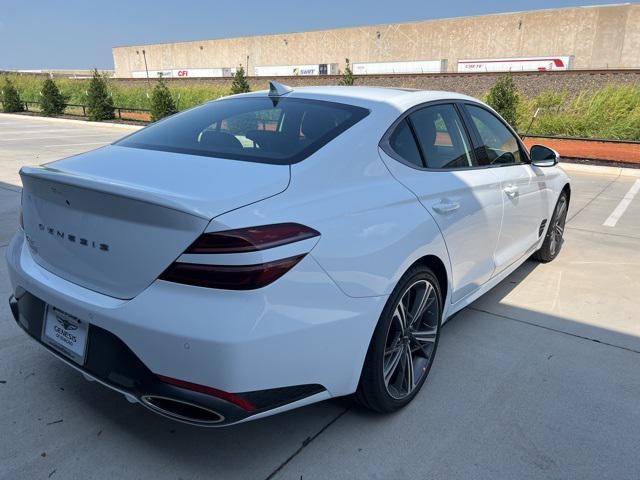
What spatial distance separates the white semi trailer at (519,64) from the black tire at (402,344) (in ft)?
151

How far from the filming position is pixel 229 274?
180 centimetres

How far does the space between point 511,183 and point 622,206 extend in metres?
5.30

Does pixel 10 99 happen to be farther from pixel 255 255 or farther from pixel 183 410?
pixel 255 255

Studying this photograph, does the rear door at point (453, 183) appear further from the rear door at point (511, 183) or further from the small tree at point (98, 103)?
the small tree at point (98, 103)

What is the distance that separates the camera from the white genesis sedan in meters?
1.83

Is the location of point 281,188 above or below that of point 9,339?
above

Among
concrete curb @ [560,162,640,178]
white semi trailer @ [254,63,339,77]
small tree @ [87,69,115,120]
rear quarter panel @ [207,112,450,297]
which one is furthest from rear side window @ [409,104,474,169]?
white semi trailer @ [254,63,339,77]

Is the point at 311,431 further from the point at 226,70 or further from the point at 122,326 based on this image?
the point at 226,70

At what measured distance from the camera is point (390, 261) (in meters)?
2.30

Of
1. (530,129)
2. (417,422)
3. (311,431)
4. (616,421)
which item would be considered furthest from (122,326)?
(530,129)

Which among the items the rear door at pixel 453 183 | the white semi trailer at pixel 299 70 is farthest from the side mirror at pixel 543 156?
the white semi trailer at pixel 299 70

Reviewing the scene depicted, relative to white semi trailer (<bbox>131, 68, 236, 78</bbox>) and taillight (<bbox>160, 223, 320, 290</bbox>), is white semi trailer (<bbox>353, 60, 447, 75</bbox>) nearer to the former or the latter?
white semi trailer (<bbox>131, 68, 236, 78</bbox>)

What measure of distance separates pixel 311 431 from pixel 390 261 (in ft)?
3.00

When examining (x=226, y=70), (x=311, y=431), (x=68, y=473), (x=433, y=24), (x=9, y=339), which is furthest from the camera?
(x=226, y=70)
